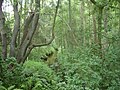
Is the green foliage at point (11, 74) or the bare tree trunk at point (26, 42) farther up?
the bare tree trunk at point (26, 42)

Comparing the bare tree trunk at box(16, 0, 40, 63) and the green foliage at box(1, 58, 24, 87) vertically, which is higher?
the bare tree trunk at box(16, 0, 40, 63)

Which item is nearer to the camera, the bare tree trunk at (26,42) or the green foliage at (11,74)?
the green foliage at (11,74)

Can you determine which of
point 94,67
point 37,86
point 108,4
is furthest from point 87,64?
point 108,4

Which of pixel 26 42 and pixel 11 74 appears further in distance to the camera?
pixel 26 42

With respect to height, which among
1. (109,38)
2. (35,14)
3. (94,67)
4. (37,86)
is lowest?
(37,86)

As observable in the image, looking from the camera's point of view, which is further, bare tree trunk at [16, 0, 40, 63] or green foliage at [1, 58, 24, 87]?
bare tree trunk at [16, 0, 40, 63]

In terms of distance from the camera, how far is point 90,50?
973cm

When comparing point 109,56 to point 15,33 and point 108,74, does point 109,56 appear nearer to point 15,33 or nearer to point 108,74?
point 108,74

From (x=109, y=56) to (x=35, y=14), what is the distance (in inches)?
144

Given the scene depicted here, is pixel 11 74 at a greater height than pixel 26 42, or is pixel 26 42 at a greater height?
pixel 26 42

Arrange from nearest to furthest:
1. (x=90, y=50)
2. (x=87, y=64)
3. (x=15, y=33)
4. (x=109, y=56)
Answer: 1. (x=87, y=64)
2. (x=109, y=56)
3. (x=90, y=50)
4. (x=15, y=33)

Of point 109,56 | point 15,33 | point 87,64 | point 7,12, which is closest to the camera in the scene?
point 87,64

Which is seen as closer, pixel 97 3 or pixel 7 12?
pixel 97 3

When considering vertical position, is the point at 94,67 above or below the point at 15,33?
below
